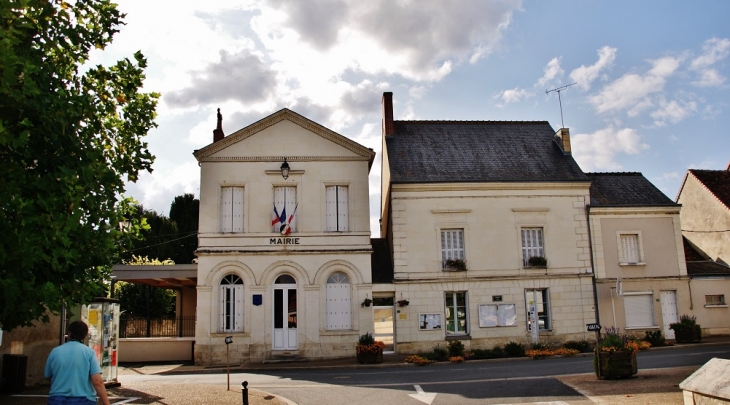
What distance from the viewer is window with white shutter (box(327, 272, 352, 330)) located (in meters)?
22.0

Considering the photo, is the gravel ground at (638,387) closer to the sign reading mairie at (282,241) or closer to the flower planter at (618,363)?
the flower planter at (618,363)

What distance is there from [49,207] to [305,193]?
14600 millimetres

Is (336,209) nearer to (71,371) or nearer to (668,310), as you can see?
(668,310)

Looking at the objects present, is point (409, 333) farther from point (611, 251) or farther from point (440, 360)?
point (611, 251)

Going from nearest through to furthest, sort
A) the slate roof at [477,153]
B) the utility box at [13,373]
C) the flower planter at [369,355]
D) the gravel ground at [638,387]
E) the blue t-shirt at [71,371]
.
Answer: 1. the blue t-shirt at [71,371]
2. the gravel ground at [638,387]
3. the utility box at [13,373]
4. the flower planter at [369,355]
5. the slate roof at [477,153]

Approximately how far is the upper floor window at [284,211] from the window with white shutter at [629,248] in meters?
13.1

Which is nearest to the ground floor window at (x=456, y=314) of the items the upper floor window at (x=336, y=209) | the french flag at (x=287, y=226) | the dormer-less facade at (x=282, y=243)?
the dormer-less facade at (x=282, y=243)

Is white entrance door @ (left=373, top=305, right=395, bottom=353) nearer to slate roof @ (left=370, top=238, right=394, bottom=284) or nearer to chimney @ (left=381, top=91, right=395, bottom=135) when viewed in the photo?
slate roof @ (left=370, top=238, right=394, bottom=284)

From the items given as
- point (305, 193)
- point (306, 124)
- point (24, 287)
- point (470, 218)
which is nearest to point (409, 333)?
point (470, 218)

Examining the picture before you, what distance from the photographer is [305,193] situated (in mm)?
22734

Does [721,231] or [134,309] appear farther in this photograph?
[134,309]

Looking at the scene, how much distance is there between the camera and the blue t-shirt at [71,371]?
688 cm

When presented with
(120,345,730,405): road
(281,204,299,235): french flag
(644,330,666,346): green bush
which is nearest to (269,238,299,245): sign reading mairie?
(281,204,299,235): french flag

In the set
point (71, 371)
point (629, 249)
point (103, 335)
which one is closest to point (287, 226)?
point (103, 335)
